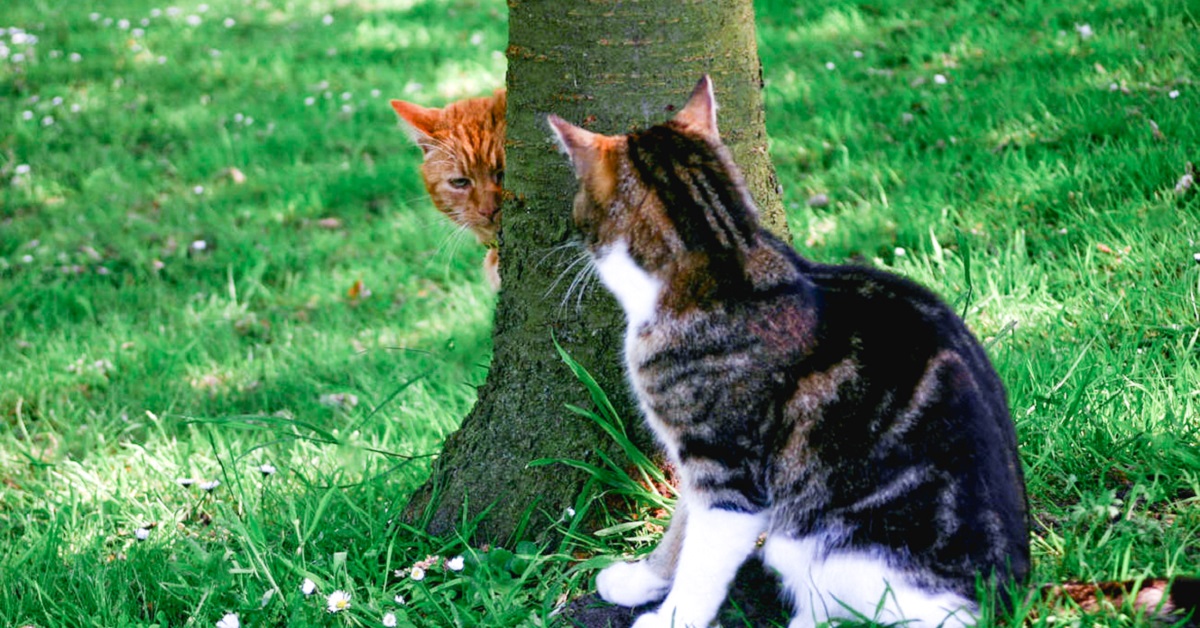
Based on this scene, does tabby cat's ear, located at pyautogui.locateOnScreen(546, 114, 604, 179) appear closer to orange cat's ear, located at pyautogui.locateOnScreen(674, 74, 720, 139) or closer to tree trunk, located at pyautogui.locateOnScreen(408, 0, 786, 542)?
orange cat's ear, located at pyautogui.locateOnScreen(674, 74, 720, 139)

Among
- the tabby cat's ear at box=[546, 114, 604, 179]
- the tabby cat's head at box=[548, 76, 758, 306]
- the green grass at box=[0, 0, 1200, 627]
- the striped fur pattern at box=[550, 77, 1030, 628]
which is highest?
the tabby cat's ear at box=[546, 114, 604, 179]

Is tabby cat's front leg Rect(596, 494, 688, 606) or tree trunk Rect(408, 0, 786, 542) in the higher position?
tree trunk Rect(408, 0, 786, 542)

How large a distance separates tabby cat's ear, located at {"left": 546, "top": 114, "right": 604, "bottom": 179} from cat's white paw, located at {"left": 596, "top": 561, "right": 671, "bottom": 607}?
0.96 metres

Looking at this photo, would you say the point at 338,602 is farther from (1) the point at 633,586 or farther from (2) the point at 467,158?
(2) the point at 467,158

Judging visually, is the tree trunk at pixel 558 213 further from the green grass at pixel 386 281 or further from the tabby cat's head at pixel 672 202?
the tabby cat's head at pixel 672 202

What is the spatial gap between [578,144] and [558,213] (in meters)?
0.45

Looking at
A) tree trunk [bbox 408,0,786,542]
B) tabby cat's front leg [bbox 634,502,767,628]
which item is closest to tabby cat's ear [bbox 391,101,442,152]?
tree trunk [bbox 408,0,786,542]

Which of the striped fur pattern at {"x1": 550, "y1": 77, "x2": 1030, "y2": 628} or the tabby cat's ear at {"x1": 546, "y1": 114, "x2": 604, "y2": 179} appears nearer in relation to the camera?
the striped fur pattern at {"x1": 550, "y1": 77, "x2": 1030, "y2": 628}

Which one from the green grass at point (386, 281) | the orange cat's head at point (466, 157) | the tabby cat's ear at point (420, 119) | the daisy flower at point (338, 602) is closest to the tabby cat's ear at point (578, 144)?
the green grass at point (386, 281)

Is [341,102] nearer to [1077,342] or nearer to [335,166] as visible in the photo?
[335,166]

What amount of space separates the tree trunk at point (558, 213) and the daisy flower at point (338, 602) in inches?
15.2

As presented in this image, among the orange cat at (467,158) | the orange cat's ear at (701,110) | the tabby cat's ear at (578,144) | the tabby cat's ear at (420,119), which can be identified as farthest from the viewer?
the tabby cat's ear at (420,119)

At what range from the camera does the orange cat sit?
370 centimetres

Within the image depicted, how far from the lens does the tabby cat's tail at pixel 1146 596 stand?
1.97 meters
